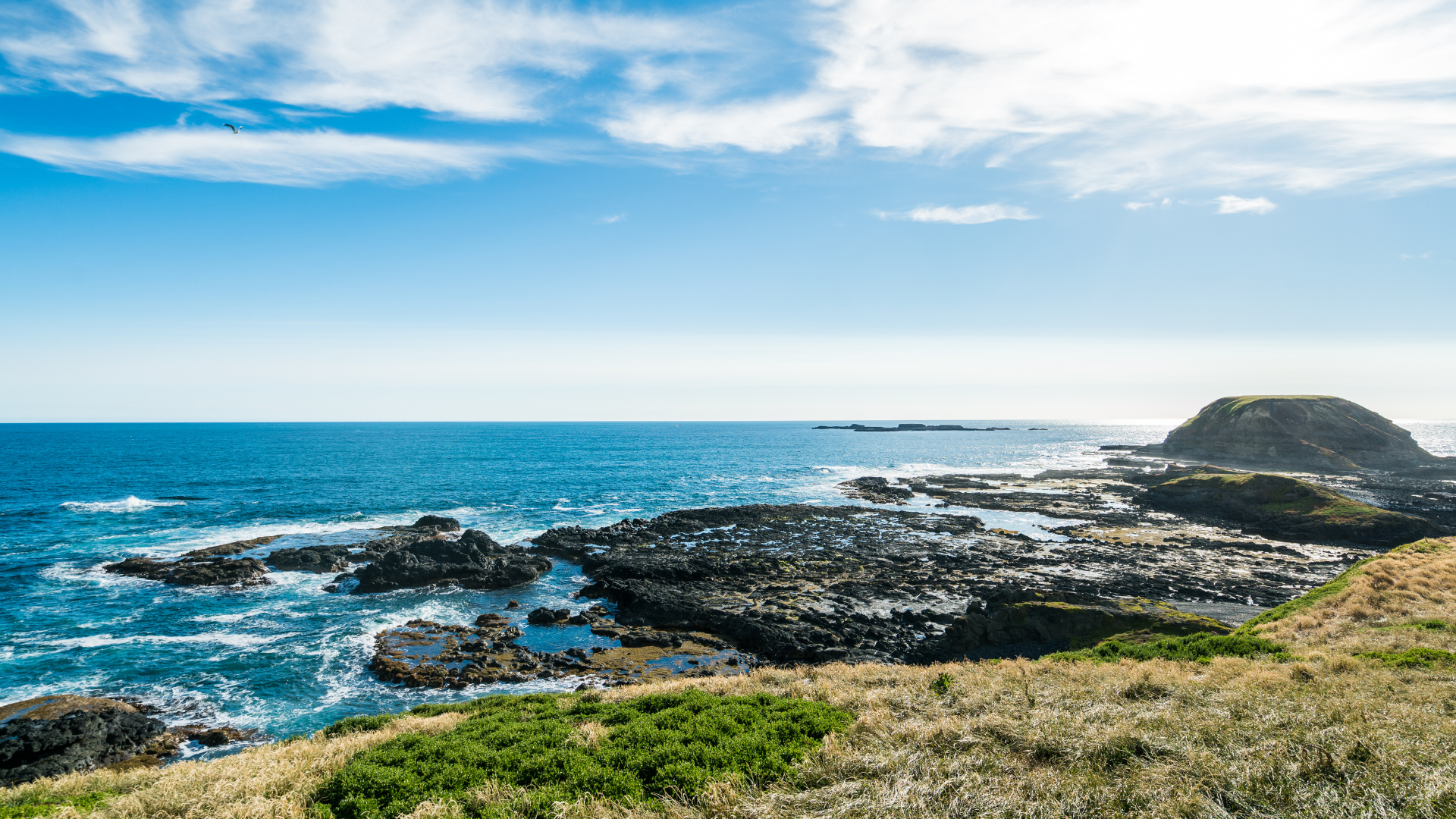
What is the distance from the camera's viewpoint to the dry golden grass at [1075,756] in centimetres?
875

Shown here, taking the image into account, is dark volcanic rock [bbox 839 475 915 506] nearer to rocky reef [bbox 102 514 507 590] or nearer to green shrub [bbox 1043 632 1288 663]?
rocky reef [bbox 102 514 507 590]

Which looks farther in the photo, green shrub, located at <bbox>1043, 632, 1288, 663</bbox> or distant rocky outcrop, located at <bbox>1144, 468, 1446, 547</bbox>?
distant rocky outcrop, located at <bbox>1144, 468, 1446, 547</bbox>

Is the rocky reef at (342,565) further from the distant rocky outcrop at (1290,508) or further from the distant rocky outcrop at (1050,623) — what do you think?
the distant rocky outcrop at (1290,508)

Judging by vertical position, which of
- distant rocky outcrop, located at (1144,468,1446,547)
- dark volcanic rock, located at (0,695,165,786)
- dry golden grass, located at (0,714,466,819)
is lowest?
dark volcanic rock, located at (0,695,165,786)

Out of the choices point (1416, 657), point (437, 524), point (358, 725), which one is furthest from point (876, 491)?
point (358, 725)

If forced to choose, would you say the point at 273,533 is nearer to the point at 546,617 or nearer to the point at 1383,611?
the point at 546,617

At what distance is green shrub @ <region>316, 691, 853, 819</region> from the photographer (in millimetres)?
10352

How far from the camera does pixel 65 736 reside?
66.0 feet

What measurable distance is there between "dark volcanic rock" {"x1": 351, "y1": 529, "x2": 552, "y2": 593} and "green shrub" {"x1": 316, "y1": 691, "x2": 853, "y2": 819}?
28574 mm

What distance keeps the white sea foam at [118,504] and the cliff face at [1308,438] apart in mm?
161236

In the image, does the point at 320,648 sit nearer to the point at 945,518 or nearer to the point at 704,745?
the point at 704,745

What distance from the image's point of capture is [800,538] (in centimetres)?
5547

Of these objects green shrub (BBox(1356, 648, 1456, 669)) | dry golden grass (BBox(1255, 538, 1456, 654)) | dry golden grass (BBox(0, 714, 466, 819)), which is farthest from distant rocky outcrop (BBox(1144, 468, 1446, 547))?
dry golden grass (BBox(0, 714, 466, 819))

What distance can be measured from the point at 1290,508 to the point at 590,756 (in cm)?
7395
